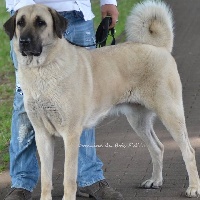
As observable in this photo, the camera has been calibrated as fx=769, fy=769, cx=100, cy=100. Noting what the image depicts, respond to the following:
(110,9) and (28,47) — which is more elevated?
(110,9)

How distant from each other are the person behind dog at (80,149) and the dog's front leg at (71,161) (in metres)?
0.59

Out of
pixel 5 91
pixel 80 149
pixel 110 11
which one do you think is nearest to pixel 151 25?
pixel 110 11

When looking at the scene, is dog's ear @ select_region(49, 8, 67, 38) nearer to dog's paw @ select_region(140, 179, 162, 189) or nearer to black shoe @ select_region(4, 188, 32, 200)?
black shoe @ select_region(4, 188, 32, 200)

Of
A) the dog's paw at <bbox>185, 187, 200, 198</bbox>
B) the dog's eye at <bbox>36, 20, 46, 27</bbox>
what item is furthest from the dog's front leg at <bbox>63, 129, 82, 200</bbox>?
the dog's paw at <bbox>185, 187, 200, 198</bbox>

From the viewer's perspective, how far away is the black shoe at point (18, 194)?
265 inches

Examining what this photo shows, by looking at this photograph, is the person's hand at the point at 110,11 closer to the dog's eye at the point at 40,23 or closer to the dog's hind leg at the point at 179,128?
the dog's hind leg at the point at 179,128

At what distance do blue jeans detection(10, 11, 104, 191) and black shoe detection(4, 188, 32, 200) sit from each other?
0.13 ft

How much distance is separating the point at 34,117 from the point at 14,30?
0.73 meters

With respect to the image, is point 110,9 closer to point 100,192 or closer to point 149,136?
point 149,136

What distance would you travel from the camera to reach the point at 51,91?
617 cm

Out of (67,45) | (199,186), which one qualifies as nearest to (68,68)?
(67,45)

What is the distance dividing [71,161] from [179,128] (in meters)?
1.15

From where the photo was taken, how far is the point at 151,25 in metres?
7.27

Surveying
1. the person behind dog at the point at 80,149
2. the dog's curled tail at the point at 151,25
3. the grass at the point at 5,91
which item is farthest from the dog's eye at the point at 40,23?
the grass at the point at 5,91
